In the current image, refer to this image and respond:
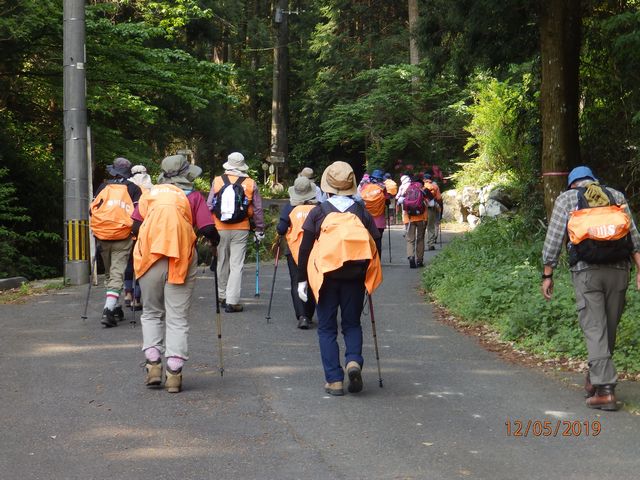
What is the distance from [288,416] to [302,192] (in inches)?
188

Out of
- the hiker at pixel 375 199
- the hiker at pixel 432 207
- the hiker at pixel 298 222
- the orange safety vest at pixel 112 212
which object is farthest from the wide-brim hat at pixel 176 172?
the hiker at pixel 432 207

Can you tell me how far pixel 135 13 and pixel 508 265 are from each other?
57.7 ft

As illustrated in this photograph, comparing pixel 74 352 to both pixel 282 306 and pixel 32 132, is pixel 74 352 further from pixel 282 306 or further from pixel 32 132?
pixel 32 132

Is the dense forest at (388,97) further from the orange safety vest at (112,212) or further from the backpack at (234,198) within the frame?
the orange safety vest at (112,212)

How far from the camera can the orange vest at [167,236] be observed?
24.6ft

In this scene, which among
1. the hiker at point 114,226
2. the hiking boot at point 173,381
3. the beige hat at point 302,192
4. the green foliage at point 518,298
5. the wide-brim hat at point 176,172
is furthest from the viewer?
the beige hat at point 302,192

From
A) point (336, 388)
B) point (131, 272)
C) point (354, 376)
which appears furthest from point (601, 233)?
point (131, 272)

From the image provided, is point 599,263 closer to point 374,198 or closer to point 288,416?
point 288,416

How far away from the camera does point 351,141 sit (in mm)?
48125

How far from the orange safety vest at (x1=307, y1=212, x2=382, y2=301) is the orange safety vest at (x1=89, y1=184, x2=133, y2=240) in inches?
166

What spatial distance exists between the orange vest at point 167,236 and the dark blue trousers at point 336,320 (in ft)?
4.02

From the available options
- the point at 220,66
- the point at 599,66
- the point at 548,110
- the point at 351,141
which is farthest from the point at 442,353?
the point at 351,141
